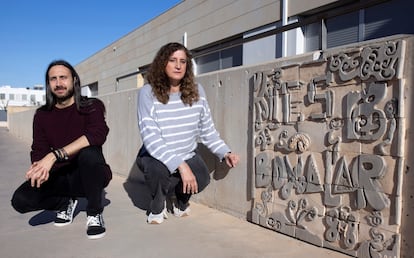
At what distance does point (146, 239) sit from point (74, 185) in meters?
0.76

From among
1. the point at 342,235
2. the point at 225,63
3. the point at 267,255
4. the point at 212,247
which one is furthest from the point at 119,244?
the point at 225,63

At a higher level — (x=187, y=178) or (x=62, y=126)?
(x=62, y=126)

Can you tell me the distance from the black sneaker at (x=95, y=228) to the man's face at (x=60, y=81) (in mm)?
1008

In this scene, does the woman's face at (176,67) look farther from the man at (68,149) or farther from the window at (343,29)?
the window at (343,29)

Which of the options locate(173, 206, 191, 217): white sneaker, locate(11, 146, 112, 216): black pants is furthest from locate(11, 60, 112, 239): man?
locate(173, 206, 191, 217): white sneaker

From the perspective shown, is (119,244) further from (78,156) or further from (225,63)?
(225,63)

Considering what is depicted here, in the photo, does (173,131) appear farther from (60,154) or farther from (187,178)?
(60,154)

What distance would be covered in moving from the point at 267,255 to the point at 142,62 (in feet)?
55.5

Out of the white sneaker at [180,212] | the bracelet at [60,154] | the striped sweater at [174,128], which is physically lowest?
the white sneaker at [180,212]

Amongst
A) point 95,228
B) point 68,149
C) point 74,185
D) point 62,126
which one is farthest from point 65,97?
point 95,228

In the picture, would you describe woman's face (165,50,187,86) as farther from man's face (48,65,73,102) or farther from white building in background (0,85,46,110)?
white building in background (0,85,46,110)

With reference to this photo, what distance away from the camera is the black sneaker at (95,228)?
9.74ft

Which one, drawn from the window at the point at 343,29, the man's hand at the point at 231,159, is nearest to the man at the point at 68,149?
the man's hand at the point at 231,159

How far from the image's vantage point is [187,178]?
10.4ft
